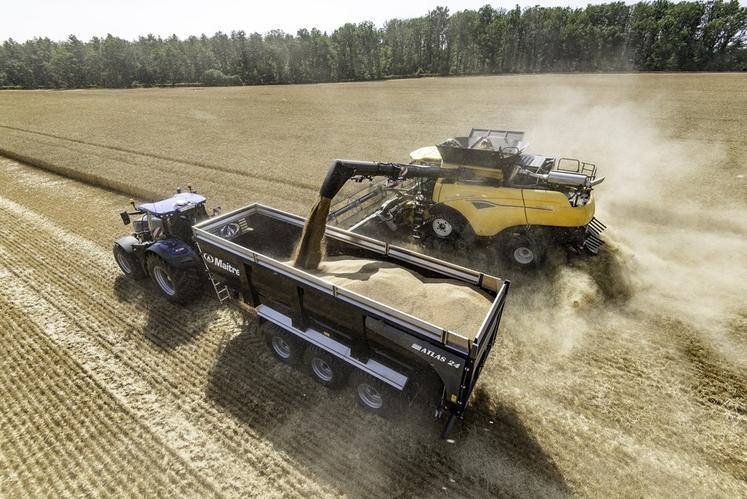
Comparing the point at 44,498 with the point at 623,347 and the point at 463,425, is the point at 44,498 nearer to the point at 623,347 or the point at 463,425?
the point at 463,425

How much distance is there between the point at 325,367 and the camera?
237 inches

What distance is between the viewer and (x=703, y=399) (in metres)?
5.91

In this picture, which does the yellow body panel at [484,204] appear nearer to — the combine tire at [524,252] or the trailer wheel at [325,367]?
the combine tire at [524,252]

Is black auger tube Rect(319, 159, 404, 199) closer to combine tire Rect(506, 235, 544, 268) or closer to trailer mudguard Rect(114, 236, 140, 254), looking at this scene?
combine tire Rect(506, 235, 544, 268)

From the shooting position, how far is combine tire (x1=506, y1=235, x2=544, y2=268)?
28.8 ft

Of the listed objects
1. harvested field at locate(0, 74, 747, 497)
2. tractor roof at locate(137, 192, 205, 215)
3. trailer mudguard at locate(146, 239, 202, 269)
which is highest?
tractor roof at locate(137, 192, 205, 215)

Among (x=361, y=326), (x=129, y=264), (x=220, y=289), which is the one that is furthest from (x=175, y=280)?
(x=361, y=326)

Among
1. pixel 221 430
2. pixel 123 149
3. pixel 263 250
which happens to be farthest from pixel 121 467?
pixel 123 149

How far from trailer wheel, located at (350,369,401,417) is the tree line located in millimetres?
76346

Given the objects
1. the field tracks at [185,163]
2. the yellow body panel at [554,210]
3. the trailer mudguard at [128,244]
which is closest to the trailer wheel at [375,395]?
the yellow body panel at [554,210]

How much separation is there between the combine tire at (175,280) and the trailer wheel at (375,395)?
4.29m

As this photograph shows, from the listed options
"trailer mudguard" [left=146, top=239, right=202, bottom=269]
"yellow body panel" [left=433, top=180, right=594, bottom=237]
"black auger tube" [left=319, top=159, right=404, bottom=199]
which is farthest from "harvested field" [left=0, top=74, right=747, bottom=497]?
"black auger tube" [left=319, top=159, right=404, bottom=199]

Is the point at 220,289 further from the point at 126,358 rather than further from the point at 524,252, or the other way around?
the point at 524,252

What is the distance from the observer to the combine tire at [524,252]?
8.77 meters
